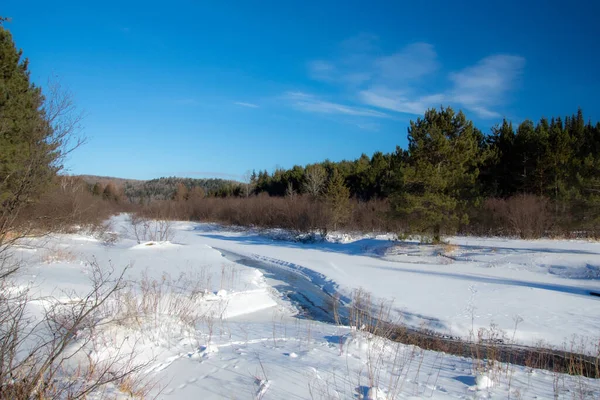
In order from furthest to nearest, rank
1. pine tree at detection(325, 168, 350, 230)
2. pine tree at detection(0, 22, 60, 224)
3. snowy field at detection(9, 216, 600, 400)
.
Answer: pine tree at detection(325, 168, 350, 230) → snowy field at detection(9, 216, 600, 400) → pine tree at detection(0, 22, 60, 224)

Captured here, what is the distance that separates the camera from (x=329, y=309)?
12.2 meters

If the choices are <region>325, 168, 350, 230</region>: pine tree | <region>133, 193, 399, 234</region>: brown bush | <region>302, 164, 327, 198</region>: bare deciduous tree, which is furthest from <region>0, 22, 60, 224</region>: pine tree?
<region>302, 164, 327, 198</region>: bare deciduous tree

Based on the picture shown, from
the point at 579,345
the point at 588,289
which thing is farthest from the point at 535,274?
the point at 579,345

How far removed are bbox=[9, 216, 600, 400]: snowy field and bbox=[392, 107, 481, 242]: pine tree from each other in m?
2.22

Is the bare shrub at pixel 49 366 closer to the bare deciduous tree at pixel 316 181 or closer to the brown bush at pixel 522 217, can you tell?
the brown bush at pixel 522 217

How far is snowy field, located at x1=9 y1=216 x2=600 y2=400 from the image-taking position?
16.9ft

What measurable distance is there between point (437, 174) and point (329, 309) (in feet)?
36.9

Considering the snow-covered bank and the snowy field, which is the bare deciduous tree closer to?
the snow-covered bank

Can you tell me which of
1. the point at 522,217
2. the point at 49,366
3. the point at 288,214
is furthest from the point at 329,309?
the point at 288,214

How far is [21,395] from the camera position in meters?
3.23

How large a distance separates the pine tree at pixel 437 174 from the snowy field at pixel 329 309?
87.4 inches

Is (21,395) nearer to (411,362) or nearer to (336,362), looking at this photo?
(336,362)

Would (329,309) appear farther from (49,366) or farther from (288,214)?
(288,214)

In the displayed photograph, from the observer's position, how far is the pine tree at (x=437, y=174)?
2009 centimetres
